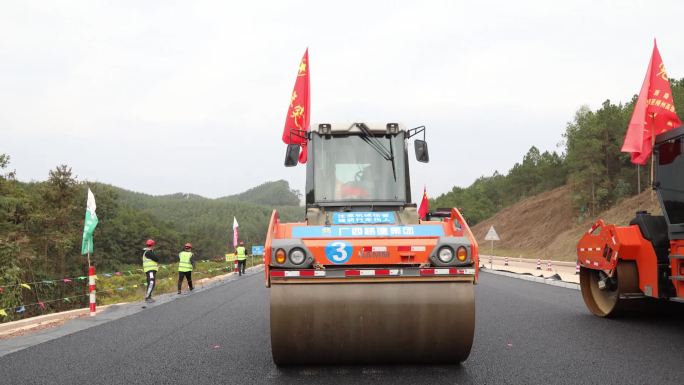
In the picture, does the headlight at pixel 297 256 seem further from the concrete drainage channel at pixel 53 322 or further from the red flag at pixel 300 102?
the red flag at pixel 300 102

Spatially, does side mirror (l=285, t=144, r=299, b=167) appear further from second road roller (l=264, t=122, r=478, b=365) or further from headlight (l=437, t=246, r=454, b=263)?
headlight (l=437, t=246, r=454, b=263)

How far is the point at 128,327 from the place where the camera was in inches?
339

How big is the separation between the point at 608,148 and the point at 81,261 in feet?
169

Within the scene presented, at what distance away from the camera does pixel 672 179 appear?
273 inches

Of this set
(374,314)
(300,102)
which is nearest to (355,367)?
(374,314)

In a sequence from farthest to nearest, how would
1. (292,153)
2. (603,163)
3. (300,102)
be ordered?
(603,163), (300,102), (292,153)

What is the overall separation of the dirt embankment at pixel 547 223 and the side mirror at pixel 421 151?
39251 mm

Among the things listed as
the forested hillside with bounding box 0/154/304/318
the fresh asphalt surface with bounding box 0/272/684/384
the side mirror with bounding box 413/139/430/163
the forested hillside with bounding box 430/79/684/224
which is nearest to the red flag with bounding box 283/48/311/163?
the forested hillside with bounding box 0/154/304/318

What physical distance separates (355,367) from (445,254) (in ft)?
4.77

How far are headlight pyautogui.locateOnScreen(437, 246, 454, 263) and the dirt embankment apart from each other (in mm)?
40478

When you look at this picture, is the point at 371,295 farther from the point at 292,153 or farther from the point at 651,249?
the point at 651,249

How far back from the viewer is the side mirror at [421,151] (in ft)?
20.8

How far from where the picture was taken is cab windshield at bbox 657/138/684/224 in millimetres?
6754

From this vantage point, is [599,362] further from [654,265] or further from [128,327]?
[128,327]
